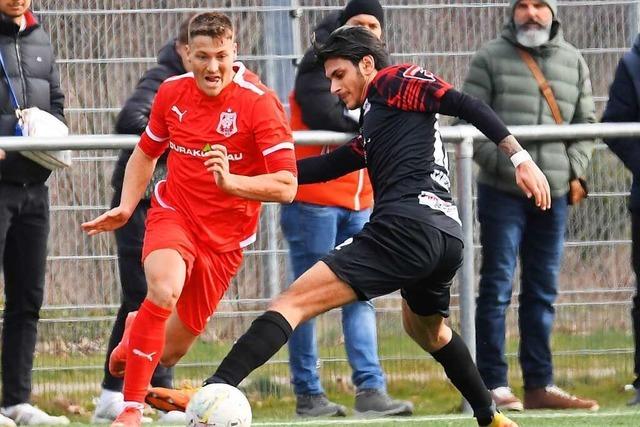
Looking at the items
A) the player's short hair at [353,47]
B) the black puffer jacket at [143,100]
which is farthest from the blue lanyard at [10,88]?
the player's short hair at [353,47]

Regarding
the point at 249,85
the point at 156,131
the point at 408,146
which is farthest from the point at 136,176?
the point at 408,146

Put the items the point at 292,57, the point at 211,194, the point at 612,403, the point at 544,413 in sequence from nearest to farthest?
1. the point at 211,194
2. the point at 544,413
3. the point at 612,403
4. the point at 292,57

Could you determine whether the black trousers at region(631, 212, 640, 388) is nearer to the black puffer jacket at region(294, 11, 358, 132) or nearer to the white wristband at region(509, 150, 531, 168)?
the black puffer jacket at region(294, 11, 358, 132)

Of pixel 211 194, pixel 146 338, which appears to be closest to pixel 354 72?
pixel 211 194

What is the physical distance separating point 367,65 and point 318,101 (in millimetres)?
1312

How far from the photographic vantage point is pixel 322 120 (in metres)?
8.34

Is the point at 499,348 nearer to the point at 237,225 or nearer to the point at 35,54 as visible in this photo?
the point at 237,225

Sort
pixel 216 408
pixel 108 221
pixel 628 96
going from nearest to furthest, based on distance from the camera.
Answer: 1. pixel 216 408
2. pixel 108 221
3. pixel 628 96

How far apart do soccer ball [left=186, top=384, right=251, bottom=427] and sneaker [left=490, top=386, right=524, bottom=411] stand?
2299 mm

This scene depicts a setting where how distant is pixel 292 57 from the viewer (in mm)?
9812

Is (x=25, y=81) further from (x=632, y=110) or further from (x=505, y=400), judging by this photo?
(x=632, y=110)

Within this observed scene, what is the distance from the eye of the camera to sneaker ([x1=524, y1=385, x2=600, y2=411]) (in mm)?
8477

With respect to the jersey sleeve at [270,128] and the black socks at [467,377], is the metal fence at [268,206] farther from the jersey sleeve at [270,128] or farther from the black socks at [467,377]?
the black socks at [467,377]

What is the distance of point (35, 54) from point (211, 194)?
54.8 inches
